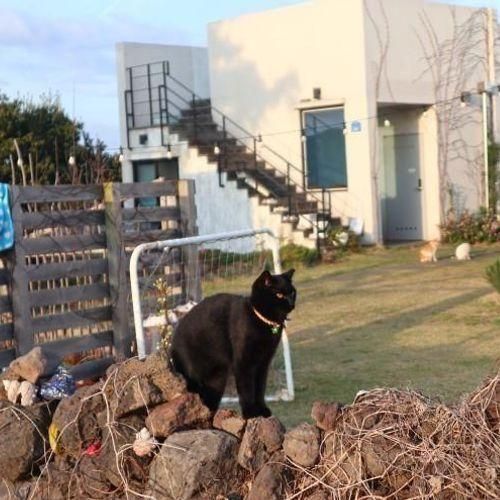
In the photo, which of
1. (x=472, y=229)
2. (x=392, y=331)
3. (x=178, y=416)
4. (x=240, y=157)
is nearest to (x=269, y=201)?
(x=240, y=157)

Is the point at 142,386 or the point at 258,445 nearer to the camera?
the point at 258,445

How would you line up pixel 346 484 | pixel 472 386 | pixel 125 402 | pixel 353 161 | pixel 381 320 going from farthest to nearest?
pixel 353 161, pixel 381 320, pixel 472 386, pixel 125 402, pixel 346 484

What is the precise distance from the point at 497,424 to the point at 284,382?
353 centimetres

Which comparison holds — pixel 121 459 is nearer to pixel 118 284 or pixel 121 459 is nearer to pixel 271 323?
pixel 271 323

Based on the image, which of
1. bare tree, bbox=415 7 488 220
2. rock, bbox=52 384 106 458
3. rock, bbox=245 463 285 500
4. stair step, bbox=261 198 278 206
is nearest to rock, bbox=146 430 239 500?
rock, bbox=245 463 285 500

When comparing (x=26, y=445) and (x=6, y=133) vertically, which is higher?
(x=6, y=133)

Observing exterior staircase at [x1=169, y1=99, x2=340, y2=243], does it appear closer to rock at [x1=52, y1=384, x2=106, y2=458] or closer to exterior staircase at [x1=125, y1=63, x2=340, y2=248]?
exterior staircase at [x1=125, y1=63, x2=340, y2=248]

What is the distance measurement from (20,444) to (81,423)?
0.44 m

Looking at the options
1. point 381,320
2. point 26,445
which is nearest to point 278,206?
point 381,320

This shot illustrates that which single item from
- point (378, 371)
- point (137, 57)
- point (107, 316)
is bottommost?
point (378, 371)

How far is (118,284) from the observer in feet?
29.1

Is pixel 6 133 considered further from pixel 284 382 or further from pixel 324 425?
pixel 324 425

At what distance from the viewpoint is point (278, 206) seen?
2095cm

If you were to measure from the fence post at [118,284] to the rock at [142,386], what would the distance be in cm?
315
